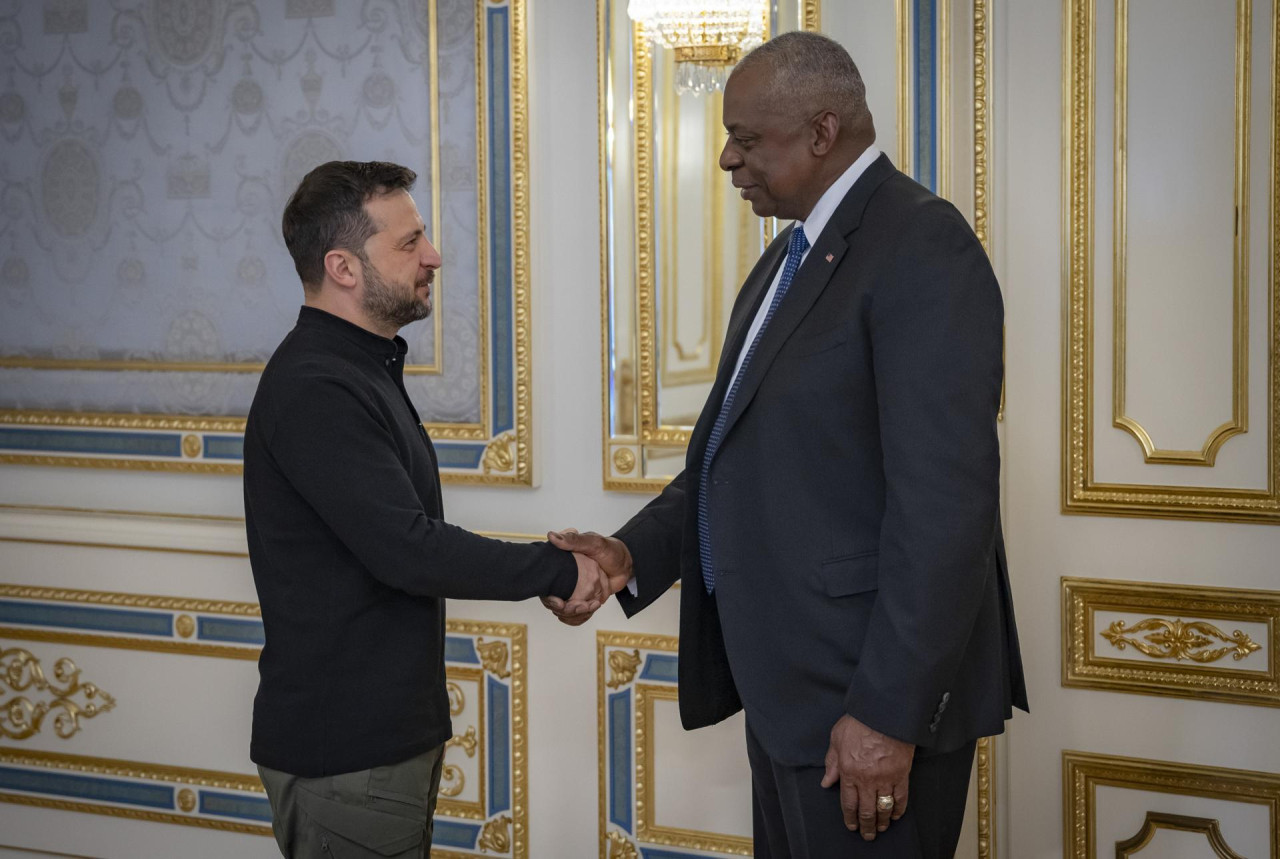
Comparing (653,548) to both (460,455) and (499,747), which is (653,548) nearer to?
(460,455)

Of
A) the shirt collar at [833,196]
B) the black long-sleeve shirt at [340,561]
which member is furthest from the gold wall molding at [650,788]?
the shirt collar at [833,196]

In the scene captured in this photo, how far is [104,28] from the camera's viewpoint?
3301 mm

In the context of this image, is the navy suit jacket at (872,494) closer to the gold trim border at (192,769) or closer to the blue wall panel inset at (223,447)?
the gold trim border at (192,769)

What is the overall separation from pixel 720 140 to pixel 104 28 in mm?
1673

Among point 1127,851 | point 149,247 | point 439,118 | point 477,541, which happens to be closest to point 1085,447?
point 1127,851

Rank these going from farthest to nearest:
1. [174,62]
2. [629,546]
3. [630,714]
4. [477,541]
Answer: [174,62] → [630,714] → [629,546] → [477,541]

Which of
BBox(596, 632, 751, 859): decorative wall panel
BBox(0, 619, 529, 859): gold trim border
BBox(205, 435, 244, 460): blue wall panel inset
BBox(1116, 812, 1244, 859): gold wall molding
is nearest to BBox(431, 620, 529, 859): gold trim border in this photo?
BBox(0, 619, 529, 859): gold trim border

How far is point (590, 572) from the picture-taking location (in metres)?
2.21

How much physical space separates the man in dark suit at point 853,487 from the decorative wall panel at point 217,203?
118 centimetres

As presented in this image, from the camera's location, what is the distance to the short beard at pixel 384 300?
6.64 feet

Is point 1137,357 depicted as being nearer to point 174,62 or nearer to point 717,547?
point 717,547

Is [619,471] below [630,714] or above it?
above

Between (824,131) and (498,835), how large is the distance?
197cm

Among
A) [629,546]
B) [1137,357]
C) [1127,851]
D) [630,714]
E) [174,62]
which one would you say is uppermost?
[174,62]
